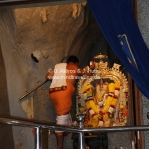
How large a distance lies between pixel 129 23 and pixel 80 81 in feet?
2.67

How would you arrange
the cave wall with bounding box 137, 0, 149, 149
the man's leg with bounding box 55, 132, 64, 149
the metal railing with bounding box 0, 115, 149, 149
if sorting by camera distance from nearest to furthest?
the metal railing with bounding box 0, 115, 149, 149 < the cave wall with bounding box 137, 0, 149, 149 < the man's leg with bounding box 55, 132, 64, 149

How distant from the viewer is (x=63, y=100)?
391cm

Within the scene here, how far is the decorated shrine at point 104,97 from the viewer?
3779 millimetres

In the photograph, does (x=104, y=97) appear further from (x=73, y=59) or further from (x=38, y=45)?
(x=38, y=45)

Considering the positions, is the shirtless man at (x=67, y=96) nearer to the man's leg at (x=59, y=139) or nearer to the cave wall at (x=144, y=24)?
the man's leg at (x=59, y=139)

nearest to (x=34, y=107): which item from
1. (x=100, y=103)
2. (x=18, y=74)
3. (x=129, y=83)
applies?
(x=18, y=74)

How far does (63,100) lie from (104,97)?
16.9 inches

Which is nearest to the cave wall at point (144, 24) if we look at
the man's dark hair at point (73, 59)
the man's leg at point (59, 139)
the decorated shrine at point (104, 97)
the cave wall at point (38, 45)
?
the cave wall at point (38, 45)

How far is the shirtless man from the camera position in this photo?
152 inches

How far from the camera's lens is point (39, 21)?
411 centimetres

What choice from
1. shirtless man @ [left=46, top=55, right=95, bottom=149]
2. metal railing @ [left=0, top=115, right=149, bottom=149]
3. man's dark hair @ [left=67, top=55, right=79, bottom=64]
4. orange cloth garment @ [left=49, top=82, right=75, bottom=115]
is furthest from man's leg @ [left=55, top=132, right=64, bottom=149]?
metal railing @ [left=0, top=115, right=149, bottom=149]

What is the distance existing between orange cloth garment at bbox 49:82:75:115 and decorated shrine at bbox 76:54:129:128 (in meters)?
0.08

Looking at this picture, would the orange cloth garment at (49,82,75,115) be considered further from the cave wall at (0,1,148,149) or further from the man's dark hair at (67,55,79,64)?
the man's dark hair at (67,55,79,64)

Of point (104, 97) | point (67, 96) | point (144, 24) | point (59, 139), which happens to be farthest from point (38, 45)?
point (144, 24)
